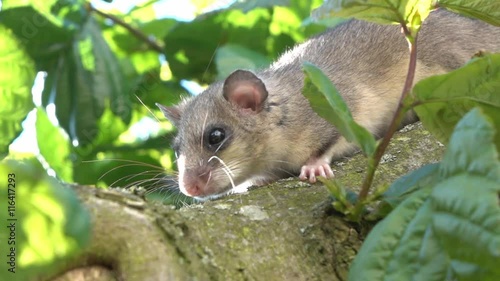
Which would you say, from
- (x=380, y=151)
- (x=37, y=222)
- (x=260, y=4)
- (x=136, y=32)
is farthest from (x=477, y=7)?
(x=136, y=32)

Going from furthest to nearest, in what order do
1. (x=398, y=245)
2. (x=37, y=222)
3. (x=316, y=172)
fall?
(x=316, y=172) < (x=398, y=245) < (x=37, y=222)

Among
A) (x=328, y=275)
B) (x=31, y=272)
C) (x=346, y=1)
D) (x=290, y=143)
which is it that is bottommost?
(x=290, y=143)

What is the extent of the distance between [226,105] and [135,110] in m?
1.18

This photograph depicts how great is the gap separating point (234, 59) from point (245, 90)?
0.23 metres

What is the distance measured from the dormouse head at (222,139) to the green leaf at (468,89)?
2061 mm

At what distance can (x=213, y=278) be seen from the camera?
192 cm

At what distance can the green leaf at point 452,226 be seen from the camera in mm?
1551

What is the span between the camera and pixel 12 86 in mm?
3518

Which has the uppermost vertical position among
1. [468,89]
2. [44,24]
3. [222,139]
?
[468,89]

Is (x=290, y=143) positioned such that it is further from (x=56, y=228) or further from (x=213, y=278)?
(x=56, y=228)

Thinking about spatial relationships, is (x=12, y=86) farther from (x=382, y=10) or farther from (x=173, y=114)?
(x=382, y=10)

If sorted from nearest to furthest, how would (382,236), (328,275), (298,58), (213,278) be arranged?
(382,236) < (213,278) < (328,275) < (298,58)

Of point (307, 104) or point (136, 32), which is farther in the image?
point (136, 32)

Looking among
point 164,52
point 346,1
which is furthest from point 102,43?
point 346,1
